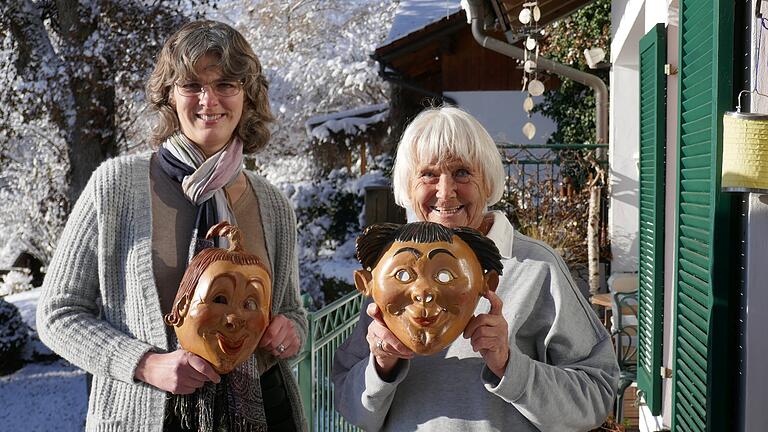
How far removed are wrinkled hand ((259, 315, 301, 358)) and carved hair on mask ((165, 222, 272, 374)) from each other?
0.08 metres

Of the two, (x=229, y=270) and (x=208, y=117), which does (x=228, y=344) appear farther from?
(x=208, y=117)

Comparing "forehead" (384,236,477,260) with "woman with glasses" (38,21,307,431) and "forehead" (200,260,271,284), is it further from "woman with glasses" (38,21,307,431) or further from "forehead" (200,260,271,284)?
"woman with glasses" (38,21,307,431)

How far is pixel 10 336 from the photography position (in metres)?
9.54

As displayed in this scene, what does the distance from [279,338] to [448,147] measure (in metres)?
0.53

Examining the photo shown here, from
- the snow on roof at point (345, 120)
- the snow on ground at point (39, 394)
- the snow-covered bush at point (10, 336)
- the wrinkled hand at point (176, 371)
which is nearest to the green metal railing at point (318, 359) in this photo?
the wrinkled hand at point (176, 371)

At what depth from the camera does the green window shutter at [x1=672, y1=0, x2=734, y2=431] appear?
2.07 metres

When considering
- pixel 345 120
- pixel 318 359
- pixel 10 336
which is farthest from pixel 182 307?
pixel 345 120

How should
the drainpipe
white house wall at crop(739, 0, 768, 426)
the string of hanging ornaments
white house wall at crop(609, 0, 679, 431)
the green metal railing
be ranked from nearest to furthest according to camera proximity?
white house wall at crop(739, 0, 768, 426) < the green metal railing < white house wall at crop(609, 0, 679, 431) < the string of hanging ornaments < the drainpipe

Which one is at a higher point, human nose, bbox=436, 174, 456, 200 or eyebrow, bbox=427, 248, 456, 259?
human nose, bbox=436, 174, 456, 200

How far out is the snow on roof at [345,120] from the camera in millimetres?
12562

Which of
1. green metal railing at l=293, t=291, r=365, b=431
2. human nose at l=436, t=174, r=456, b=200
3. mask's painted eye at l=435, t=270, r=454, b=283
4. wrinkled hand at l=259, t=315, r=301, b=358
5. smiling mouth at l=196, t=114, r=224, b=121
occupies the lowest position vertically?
green metal railing at l=293, t=291, r=365, b=431

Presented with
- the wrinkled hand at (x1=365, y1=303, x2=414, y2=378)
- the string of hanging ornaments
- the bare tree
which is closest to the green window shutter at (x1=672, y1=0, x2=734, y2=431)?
the wrinkled hand at (x1=365, y1=303, x2=414, y2=378)

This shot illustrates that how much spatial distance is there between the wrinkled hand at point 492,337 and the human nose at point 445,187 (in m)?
0.22

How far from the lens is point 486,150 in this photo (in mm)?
1547
